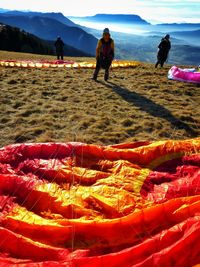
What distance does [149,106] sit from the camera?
39.2ft

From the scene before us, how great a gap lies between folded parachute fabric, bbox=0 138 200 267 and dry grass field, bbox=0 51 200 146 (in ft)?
5.51

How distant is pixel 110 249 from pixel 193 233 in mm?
1117

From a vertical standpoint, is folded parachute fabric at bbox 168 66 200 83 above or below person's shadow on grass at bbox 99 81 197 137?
above

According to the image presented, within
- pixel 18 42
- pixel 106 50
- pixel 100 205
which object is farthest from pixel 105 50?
pixel 18 42

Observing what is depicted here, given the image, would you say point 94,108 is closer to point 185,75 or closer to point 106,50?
point 106,50

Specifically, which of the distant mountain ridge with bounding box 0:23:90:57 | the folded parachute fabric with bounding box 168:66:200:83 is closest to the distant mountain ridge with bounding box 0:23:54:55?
the distant mountain ridge with bounding box 0:23:90:57

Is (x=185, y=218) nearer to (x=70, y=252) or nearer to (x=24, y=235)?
(x=70, y=252)

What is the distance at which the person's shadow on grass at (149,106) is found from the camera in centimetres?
1020

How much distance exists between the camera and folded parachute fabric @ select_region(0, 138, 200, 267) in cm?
472

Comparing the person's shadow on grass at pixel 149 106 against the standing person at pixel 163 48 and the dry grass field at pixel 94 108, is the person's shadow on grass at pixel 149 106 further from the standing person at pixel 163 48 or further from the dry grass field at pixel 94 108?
the standing person at pixel 163 48

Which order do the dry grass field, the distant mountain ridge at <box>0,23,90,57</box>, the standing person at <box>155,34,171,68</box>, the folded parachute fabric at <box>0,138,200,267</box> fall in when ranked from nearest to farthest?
1. the folded parachute fabric at <box>0,138,200,267</box>
2. the dry grass field
3. the standing person at <box>155,34,171,68</box>
4. the distant mountain ridge at <box>0,23,90,57</box>

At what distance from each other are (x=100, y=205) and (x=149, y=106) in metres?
6.60

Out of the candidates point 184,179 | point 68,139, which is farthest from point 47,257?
point 68,139

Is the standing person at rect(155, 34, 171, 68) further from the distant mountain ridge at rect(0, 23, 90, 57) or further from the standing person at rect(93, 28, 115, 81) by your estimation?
the distant mountain ridge at rect(0, 23, 90, 57)
